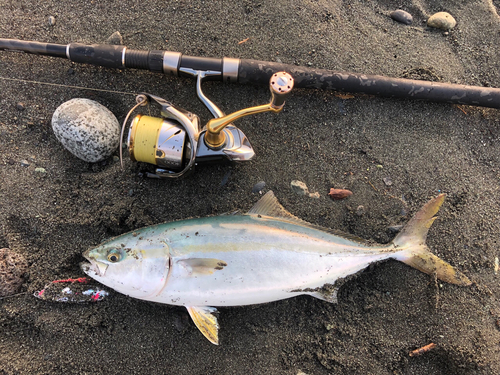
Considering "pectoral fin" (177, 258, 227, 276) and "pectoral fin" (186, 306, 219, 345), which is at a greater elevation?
"pectoral fin" (177, 258, 227, 276)

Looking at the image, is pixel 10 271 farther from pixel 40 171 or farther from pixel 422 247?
pixel 422 247

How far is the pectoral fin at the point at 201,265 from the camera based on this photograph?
2041 millimetres

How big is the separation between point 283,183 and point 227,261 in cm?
85

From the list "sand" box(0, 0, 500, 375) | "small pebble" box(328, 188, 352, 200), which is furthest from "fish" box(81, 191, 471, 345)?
"small pebble" box(328, 188, 352, 200)

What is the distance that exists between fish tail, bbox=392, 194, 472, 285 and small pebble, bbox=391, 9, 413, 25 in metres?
1.78

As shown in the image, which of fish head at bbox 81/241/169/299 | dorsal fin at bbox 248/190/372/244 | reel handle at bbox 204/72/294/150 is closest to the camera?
reel handle at bbox 204/72/294/150

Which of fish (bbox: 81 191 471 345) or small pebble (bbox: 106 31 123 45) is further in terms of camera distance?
small pebble (bbox: 106 31 123 45)

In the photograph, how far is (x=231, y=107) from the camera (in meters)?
2.63

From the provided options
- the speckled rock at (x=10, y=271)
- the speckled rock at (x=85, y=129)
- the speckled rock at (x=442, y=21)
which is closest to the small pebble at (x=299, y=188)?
the speckled rock at (x=85, y=129)

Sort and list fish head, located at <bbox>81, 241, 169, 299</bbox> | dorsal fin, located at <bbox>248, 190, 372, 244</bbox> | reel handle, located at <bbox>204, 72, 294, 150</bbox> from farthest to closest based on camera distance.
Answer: dorsal fin, located at <bbox>248, 190, 372, 244</bbox> < fish head, located at <bbox>81, 241, 169, 299</bbox> < reel handle, located at <bbox>204, 72, 294, 150</bbox>

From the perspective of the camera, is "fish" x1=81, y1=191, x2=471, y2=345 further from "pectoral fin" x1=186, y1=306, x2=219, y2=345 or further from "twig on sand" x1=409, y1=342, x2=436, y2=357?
"twig on sand" x1=409, y1=342, x2=436, y2=357

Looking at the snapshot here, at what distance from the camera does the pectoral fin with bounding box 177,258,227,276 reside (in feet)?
6.70

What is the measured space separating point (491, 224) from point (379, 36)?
6.44ft

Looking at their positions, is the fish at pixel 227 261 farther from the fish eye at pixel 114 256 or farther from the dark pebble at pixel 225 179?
the dark pebble at pixel 225 179
